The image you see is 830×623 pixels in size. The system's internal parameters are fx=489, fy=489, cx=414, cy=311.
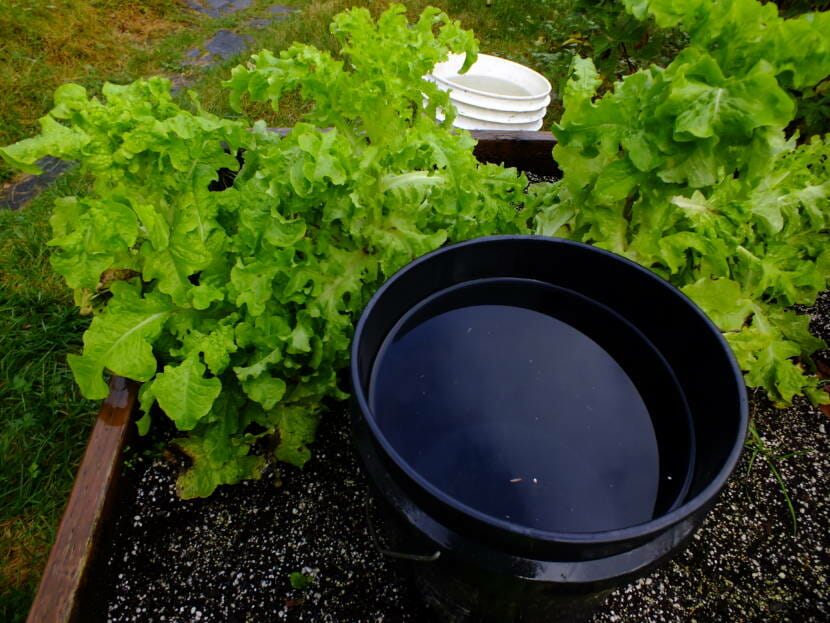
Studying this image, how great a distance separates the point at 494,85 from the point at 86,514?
2826 mm

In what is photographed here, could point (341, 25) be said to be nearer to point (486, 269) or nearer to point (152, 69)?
point (486, 269)

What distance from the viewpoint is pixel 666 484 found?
3.68 ft

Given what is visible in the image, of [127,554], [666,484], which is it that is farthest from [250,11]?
[666,484]

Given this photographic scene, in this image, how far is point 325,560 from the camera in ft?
4.98

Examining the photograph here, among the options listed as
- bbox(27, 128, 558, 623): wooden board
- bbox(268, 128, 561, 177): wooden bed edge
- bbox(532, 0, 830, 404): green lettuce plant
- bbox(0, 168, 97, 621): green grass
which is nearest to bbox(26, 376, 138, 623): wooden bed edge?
bbox(27, 128, 558, 623): wooden board

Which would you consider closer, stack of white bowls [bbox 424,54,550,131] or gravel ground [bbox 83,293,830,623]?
gravel ground [bbox 83,293,830,623]

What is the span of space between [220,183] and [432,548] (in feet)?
5.50

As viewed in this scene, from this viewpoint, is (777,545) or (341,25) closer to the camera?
(341,25)

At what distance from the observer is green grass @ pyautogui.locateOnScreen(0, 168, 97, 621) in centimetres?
163

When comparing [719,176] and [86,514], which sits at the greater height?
[719,176]

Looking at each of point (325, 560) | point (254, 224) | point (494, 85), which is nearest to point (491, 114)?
point (494, 85)

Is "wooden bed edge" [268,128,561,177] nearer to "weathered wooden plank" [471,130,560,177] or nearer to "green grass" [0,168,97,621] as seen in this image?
"weathered wooden plank" [471,130,560,177]

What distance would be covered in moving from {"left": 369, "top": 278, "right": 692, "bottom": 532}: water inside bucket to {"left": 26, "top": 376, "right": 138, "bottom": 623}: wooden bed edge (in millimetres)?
937

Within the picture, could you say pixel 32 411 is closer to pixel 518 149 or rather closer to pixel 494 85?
pixel 518 149
